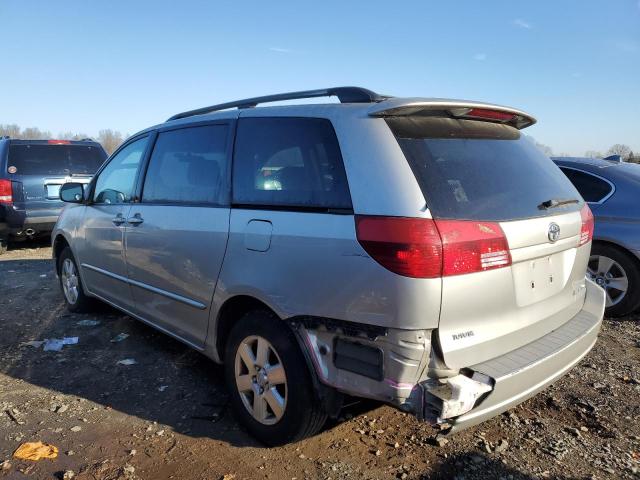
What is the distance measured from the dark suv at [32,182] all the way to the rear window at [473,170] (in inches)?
301

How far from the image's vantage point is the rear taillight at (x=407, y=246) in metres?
2.09

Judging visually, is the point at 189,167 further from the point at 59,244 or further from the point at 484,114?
the point at 59,244

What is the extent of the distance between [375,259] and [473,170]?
29.2 inches

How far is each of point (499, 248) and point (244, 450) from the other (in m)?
1.78

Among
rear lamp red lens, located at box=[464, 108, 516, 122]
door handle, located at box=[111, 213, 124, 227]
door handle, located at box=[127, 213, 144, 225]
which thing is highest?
rear lamp red lens, located at box=[464, 108, 516, 122]

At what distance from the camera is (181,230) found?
3.28 meters

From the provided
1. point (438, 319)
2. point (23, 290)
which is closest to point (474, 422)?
point (438, 319)

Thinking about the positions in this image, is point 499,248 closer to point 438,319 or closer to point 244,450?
point 438,319

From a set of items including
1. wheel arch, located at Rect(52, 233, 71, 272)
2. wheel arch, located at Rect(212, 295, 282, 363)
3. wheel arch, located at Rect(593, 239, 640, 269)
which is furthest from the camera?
wheel arch, located at Rect(52, 233, 71, 272)

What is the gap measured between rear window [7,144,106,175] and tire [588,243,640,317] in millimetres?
7983

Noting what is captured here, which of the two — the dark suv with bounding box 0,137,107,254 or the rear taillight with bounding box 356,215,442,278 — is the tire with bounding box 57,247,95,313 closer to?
the dark suv with bounding box 0,137,107,254

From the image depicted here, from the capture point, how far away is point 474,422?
2170mm

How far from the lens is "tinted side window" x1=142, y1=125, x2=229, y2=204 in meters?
3.16

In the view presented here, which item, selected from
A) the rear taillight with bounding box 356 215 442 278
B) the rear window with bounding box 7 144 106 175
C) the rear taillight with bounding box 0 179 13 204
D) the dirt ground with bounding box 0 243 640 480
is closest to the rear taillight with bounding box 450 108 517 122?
the rear taillight with bounding box 356 215 442 278
